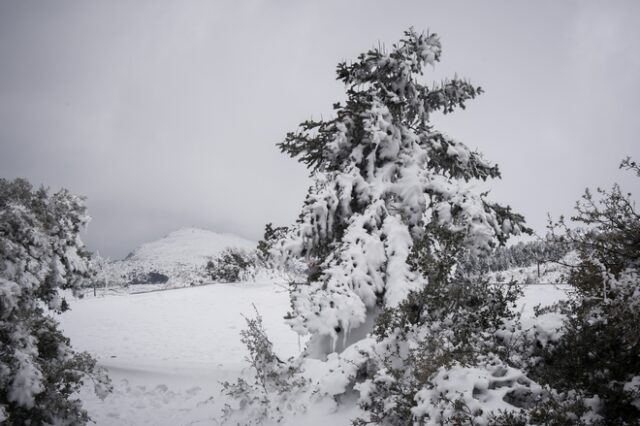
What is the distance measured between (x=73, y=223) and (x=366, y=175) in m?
8.57

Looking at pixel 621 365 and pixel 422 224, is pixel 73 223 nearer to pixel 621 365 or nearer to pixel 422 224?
pixel 422 224

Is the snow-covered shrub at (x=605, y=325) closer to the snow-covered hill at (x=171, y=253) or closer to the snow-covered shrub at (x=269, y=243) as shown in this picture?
the snow-covered shrub at (x=269, y=243)

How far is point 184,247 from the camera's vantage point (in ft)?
505

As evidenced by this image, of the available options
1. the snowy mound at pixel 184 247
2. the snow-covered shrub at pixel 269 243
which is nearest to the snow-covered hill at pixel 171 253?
the snowy mound at pixel 184 247

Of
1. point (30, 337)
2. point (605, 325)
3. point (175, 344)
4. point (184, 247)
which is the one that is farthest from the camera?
point (184, 247)

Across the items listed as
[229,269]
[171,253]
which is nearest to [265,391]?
[229,269]

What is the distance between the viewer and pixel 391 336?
5422 mm

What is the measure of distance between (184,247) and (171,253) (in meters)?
10.7

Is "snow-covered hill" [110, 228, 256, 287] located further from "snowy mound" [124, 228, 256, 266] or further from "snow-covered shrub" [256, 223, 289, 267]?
"snow-covered shrub" [256, 223, 289, 267]

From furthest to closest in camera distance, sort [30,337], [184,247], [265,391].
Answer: [184,247], [265,391], [30,337]

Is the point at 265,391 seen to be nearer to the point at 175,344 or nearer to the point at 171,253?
the point at 175,344

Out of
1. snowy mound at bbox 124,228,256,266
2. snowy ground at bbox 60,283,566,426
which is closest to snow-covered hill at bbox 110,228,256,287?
snowy mound at bbox 124,228,256,266

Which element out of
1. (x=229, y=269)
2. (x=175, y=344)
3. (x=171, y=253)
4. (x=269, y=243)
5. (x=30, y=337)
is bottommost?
(x=175, y=344)

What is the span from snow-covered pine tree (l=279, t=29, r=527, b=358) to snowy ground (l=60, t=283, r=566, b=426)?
168 centimetres
